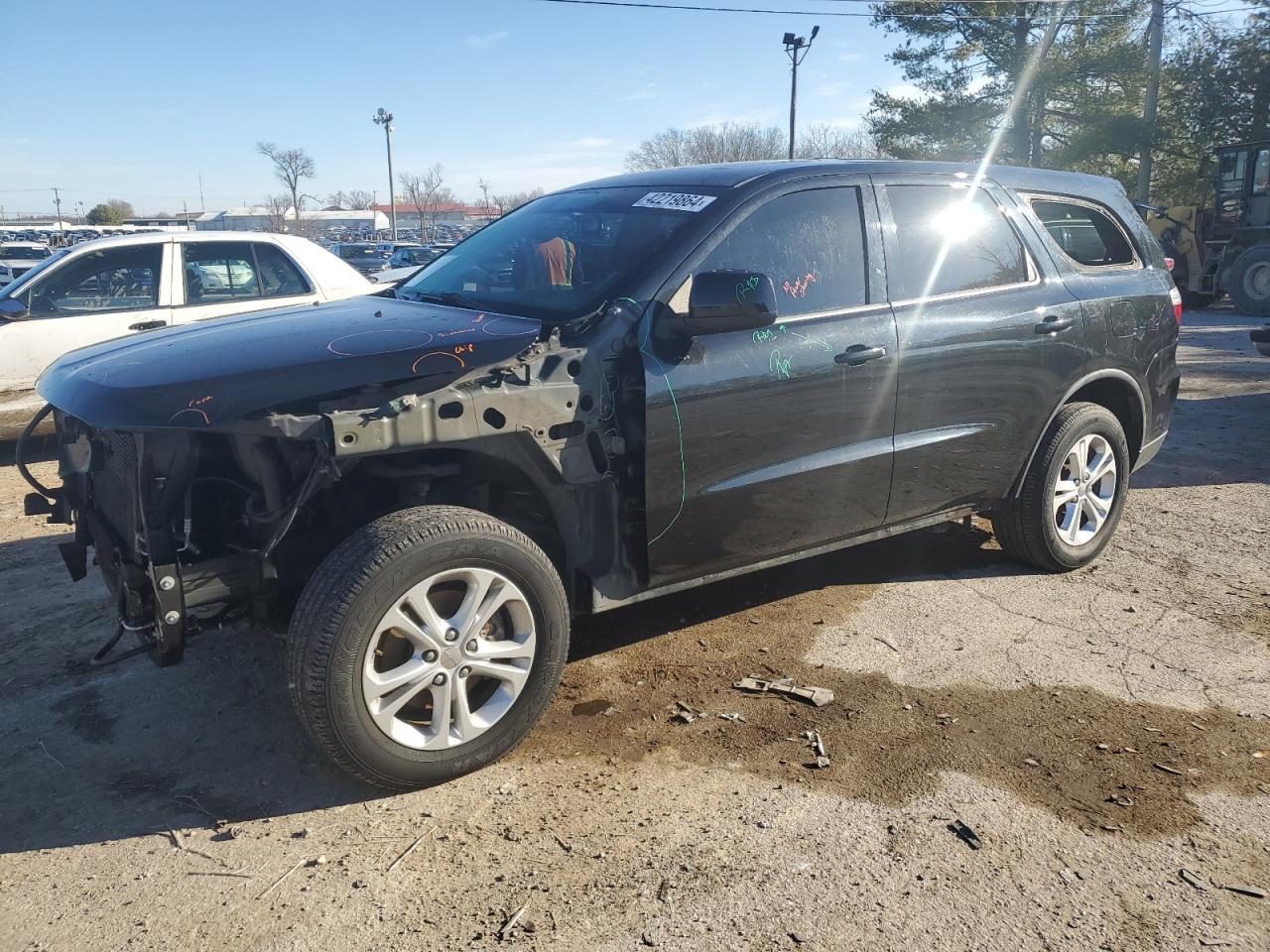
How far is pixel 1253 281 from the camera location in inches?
655

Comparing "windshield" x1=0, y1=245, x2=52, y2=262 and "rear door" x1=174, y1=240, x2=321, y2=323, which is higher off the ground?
"windshield" x1=0, y1=245, x2=52, y2=262

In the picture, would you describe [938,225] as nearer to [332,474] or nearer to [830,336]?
[830,336]

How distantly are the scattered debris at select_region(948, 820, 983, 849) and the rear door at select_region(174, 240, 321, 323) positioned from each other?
19.3 feet

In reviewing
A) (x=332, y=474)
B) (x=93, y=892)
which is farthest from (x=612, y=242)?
(x=93, y=892)

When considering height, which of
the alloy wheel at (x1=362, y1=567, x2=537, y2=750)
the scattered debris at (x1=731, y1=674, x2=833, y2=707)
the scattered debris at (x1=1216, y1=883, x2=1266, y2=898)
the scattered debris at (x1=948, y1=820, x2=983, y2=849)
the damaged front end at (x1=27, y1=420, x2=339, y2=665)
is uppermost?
the damaged front end at (x1=27, y1=420, x2=339, y2=665)

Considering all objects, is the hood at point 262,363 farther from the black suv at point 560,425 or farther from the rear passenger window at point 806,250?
the rear passenger window at point 806,250

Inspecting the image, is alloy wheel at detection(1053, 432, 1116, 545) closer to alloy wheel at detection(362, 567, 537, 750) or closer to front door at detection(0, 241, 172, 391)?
alloy wheel at detection(362, 567, 537, 750)

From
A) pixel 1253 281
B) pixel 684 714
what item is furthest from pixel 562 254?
pixel 1253 281

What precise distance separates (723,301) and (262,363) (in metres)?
1.45

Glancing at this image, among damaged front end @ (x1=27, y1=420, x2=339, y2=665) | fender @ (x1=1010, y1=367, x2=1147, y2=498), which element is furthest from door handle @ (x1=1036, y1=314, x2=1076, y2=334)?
damaged front end @ (x1=27, y1=420, x2=339, y2=665)

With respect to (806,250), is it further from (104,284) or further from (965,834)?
(104,284)

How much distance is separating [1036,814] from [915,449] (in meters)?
1.57

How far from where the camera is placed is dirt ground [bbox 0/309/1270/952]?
7.89 ft

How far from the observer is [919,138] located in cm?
2961
